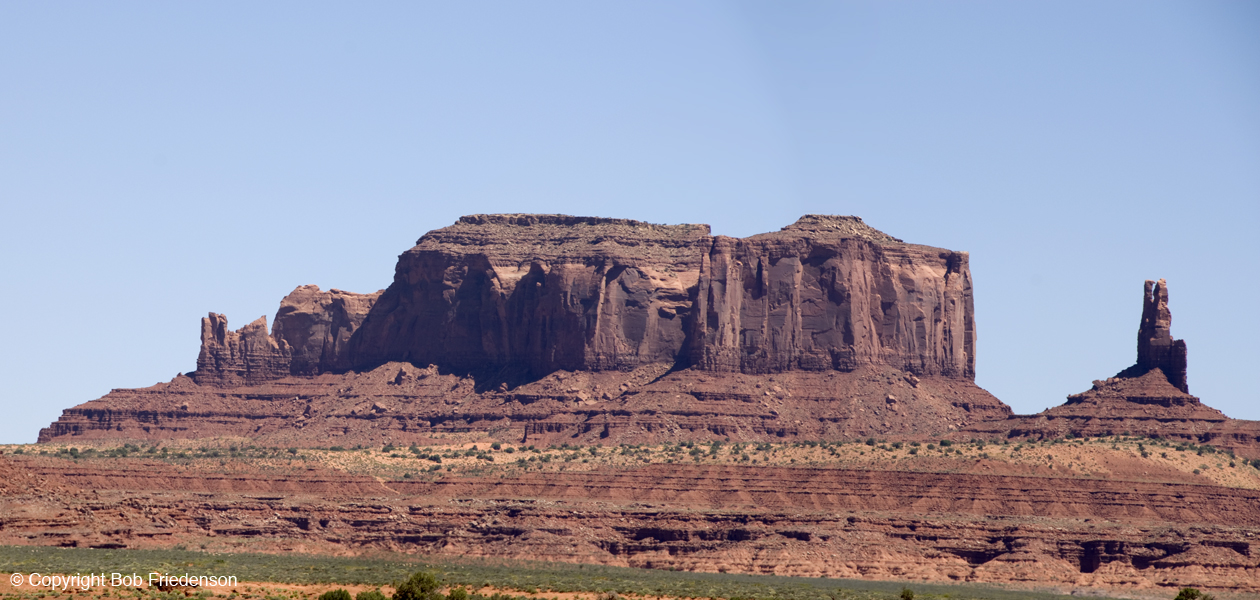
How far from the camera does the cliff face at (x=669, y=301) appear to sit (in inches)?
6954

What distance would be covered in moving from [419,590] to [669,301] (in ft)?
296

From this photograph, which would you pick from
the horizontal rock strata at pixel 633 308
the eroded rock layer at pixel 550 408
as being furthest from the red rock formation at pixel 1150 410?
the horizontal rock strata at pixel 633 308

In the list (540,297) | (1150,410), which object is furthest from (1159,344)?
(540,297)

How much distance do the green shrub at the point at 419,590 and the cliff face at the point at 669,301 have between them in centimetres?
7952

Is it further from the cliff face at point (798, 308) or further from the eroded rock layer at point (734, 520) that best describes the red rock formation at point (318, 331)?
the eroded rock layer at point (734, 520)

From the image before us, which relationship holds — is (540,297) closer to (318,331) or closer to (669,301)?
(669,301)

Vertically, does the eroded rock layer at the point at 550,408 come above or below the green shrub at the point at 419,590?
above

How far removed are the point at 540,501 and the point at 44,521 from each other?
31.1 metres

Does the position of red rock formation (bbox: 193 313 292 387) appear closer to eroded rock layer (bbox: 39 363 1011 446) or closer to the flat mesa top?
eroded rock layer (bbox: 39 363 1011 446)

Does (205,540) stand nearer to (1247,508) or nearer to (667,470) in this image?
(667,470)

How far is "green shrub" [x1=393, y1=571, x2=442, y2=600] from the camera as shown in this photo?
308 ft

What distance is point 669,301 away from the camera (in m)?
184

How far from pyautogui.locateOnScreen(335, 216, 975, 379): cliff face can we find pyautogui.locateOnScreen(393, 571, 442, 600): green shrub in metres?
79.5

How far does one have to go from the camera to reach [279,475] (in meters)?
146
